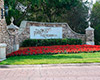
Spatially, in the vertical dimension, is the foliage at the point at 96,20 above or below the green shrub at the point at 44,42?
above

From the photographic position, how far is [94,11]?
22.8 m

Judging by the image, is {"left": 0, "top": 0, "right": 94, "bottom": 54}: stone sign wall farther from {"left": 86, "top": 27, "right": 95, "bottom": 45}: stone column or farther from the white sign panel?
the white sign panel

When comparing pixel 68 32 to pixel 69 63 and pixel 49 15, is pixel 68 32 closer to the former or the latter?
pixel 49 15

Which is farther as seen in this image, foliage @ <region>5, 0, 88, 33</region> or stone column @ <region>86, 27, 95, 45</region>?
foliage @ <region>5, 0, 88, 33</region>

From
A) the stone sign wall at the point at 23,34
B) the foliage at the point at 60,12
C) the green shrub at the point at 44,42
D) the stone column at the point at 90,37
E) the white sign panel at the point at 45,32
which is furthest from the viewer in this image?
the foliage at the point at 60,12

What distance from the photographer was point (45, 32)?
58.1 feet

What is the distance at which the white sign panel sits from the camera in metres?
17.3

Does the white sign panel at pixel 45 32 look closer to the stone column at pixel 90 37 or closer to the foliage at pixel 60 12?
the stone column at pixel 90 37

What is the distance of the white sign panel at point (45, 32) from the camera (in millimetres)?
17328

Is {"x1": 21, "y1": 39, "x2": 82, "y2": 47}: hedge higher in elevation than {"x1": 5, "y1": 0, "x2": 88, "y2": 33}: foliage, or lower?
lower

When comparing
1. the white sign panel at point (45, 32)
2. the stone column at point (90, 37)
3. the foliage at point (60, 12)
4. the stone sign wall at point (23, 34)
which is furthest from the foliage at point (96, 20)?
the white sign panel at point (45, 32)

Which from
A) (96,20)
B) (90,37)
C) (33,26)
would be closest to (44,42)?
(33,26)

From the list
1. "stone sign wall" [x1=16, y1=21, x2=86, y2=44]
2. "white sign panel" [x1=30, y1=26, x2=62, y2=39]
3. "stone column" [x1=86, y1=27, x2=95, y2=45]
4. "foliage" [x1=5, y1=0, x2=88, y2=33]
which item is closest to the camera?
"stone sign wall" [x1=16, y1=21, x2=86, y2=44]

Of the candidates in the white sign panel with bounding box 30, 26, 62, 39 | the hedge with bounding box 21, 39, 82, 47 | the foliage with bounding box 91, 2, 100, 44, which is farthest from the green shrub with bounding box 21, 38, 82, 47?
the foliage with bounding box 91, 2, 100, 44
